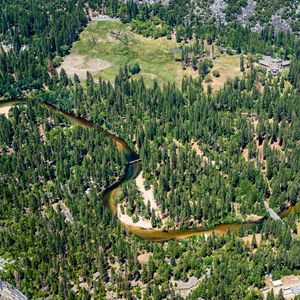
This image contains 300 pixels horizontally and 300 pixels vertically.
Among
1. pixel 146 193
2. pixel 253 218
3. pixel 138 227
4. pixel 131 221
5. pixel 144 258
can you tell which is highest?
pixel 146 193

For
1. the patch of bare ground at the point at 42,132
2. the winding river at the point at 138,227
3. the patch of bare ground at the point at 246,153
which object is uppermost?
the patch of bare ground at the point at 42,132

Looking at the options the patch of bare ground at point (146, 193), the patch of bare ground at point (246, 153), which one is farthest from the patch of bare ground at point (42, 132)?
the patch of bare ground at point (246, 153)

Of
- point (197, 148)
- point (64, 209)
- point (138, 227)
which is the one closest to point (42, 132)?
point (64, 209)

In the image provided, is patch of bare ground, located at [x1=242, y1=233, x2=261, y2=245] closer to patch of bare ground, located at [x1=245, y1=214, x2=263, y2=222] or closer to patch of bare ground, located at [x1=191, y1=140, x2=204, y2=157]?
patch of bare ground, located at [x1=245, y1=214, x2=263, y2=222]

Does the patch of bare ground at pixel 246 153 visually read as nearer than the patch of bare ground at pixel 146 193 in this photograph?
No

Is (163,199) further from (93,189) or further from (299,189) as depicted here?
(299,189)

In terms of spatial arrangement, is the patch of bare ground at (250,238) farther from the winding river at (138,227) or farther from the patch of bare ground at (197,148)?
the patch of bare ground at (197,148)

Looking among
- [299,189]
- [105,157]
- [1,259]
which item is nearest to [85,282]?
[1,259]

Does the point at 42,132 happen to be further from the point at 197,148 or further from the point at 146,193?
the point at 197,148

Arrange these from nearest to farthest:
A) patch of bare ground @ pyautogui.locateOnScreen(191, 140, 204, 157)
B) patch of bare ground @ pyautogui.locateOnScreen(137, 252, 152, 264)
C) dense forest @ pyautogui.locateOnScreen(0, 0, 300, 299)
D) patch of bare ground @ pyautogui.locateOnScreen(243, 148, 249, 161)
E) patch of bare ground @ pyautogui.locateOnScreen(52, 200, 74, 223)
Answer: dense forest @ pyautogui.locateOnScreen(0, 0, 300, 299) < patch of bare ground @ pyautogui.locateOnScreen(137, 252, 152, 264) < patch of bare ground @ pyautogui.locateOnScreen(52, 200, 74, 223) < patch of bare ground @ pyautogui.locateOnScreen(243, 148, 249, 161) < patch of bare ground @ pyautogui.locateOnScreen(191, 140, 204, 157)

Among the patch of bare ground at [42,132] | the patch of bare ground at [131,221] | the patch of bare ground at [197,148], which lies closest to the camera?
the patch of bare ground at [131,221]

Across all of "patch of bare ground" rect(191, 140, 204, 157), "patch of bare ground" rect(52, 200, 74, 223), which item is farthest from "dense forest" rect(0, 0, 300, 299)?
"patch of bare ground" rect(191, 140, 204, 157)
